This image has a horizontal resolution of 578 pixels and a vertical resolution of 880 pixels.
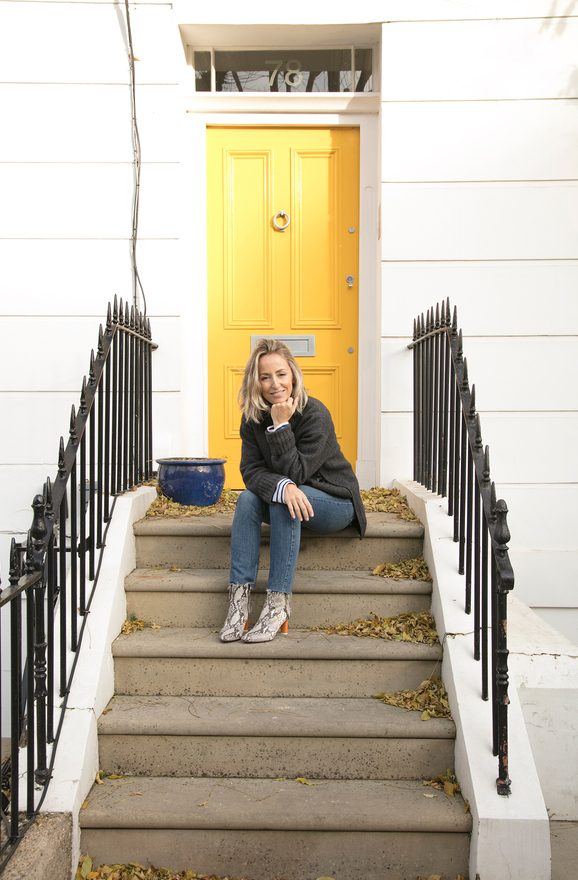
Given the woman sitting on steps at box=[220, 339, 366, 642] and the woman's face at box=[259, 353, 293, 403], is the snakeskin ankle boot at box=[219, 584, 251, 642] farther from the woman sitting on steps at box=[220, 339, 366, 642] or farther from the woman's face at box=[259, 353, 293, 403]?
the woman's face at box=[259, 353, 293, 403]

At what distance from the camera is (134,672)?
8.41 ft

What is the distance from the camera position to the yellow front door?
172 inches

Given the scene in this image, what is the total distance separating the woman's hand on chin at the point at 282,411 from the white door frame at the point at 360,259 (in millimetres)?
1563

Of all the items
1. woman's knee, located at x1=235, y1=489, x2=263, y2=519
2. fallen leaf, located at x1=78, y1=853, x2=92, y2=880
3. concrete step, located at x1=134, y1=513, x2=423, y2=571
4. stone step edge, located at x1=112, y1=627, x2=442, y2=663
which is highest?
woman's knee, located at x1=235, y1=489, x2=263, y2=519

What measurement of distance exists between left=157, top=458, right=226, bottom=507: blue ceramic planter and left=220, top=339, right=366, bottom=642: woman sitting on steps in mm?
600

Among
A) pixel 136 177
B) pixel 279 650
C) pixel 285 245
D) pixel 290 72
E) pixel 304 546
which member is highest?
pixel 290 72

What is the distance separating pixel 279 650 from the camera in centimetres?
253

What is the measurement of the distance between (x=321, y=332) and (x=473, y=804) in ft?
10.0

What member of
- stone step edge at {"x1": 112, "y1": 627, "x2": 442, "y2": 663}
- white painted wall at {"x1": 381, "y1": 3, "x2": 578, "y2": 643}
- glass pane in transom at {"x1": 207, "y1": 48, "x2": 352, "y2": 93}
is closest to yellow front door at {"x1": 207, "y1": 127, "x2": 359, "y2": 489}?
glass pane in transom at {"x1": 207, "y1": 48, "x2": 352, "y2": 93}

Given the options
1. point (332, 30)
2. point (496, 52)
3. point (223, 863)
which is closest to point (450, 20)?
point (496, 52)

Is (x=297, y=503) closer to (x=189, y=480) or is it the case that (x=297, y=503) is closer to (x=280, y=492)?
(x=280, y=492)

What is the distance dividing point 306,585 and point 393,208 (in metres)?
2.50

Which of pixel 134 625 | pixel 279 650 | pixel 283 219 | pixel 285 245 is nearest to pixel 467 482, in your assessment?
pixel 279 650

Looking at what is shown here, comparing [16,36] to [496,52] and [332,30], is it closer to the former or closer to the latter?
[332,30]
